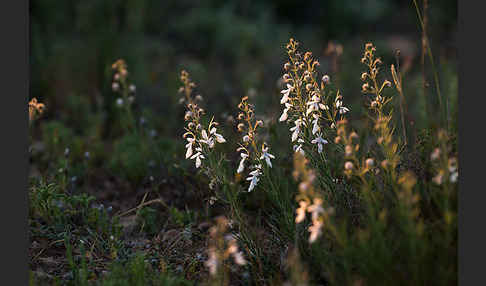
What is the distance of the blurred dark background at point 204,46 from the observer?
4.80 meters

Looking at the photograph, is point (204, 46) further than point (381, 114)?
Yes

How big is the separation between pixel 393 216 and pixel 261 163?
2.19 ft

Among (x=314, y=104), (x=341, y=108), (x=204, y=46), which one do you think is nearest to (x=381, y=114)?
(x=341, y=108)

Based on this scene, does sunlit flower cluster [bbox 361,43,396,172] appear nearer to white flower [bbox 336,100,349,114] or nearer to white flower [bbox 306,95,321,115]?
white flower [bbox 336,100,349,114]

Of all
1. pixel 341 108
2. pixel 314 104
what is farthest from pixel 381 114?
pixel 314 104

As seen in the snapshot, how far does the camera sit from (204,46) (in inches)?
269

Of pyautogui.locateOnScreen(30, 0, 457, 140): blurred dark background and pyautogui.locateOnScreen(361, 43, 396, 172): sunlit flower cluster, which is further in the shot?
pyautogui.locateOnScreen(30, 0, 457, 140): blurred dark background

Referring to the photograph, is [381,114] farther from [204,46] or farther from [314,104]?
[204,46]

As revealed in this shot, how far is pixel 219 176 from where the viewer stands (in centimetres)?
231

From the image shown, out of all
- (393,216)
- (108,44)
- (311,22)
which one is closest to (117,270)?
(393,216)

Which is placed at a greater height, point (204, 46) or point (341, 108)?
point (204, 46)

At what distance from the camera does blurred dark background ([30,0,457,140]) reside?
4.80m

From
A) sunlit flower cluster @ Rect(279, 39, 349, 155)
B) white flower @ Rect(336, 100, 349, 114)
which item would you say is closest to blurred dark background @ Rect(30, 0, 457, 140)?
sunlit flower cluster @ Rect(279, 39, 349, 155)

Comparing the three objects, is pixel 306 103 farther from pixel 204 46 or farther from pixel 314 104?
pixel 204 46
